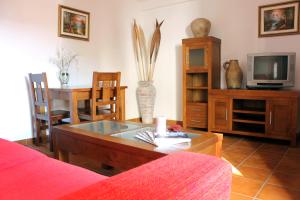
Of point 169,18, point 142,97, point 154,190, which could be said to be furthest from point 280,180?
point 169,18

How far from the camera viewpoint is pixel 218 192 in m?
0.62

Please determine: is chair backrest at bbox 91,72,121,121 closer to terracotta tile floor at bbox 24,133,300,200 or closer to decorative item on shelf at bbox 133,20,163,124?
terracotta tile floor at bbox 24,133,300,200

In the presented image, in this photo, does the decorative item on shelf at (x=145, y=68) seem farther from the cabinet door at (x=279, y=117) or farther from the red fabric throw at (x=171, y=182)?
the red fabric throw at (x=171, y=182)

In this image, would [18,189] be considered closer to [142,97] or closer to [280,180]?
[280,180]

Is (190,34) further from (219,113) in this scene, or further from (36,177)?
(36,177)

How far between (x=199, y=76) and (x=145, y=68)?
3.97 ft

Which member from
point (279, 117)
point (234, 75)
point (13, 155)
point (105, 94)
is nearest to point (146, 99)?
point (105, 94)

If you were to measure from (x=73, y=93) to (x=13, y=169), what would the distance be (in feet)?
6.18

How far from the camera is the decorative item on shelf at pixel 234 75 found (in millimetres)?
3482

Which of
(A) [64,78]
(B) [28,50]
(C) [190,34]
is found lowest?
(A) [64,78]

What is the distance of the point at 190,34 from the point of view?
4215 millimetres

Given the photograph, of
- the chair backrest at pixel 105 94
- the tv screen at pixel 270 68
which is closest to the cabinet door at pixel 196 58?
the tv screen at pixel 270 68

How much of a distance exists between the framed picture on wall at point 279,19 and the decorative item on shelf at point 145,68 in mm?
1642

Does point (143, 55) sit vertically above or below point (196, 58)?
above
